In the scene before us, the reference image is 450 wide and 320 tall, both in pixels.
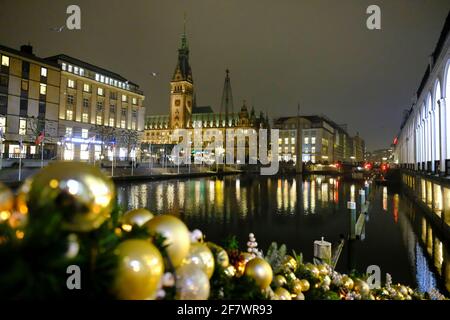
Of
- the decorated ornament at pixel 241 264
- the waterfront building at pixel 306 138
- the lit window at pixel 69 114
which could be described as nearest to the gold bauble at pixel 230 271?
the decorated ornament at pixel 241 264

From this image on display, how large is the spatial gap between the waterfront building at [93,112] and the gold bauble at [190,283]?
59765 mm

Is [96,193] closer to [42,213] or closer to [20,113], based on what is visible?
[42,213]

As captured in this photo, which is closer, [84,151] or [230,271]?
[230,271]

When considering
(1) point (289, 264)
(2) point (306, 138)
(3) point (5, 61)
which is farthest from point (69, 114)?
(2) point (306, 138)

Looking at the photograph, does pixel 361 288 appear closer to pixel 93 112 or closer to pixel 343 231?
pixel 343 231

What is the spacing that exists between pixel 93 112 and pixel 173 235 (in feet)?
259

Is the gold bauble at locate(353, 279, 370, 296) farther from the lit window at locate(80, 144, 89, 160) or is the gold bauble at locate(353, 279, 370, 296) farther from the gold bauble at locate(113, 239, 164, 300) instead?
the lit window at locate(80, 144, 89, 160)

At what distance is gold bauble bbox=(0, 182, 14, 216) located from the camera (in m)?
1.84

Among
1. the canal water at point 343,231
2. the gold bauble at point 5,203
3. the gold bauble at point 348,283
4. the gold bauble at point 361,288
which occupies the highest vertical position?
the gold bauble at point 5,203

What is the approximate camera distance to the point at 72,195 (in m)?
1.86

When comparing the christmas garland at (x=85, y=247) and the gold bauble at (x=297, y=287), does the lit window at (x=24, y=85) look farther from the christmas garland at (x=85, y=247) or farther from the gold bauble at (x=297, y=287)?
the gold bauble at (x=297, y=287)

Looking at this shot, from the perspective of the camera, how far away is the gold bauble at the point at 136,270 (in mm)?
1965

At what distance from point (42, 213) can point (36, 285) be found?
0.40m

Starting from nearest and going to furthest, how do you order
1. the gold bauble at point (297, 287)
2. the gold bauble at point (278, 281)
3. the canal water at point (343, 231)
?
the gold bauble at point (278, 281)
the gold bauble at point (297, 287)
the canal water at point (343, 231)
